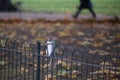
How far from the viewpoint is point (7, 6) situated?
22375mm

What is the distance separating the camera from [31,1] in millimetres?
23062

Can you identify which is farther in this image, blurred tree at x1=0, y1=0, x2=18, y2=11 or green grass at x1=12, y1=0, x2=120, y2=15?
blurred tree at x1=0, y1=0, x2=18, y2=11

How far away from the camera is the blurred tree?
22.0 metres

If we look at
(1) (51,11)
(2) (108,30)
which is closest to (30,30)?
(2) (108,30)

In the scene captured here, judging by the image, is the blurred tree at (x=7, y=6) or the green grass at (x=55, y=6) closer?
the green grass at (x=55, y=6)

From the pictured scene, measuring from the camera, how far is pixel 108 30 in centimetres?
1515

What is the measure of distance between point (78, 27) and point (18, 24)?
2872 mm

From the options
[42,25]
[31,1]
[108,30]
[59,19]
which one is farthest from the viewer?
[31,1]

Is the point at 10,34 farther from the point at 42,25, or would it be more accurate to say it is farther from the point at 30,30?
the point at 42,25

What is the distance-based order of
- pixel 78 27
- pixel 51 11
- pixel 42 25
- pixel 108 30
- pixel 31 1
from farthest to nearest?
pixel 31 1 → pixel 51 11 → pixel 42 25 → pixel 78 27 → pixel 108 30

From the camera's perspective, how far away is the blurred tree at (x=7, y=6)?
22.0m

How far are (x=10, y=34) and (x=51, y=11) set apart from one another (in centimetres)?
770

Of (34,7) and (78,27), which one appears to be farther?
(34,7)

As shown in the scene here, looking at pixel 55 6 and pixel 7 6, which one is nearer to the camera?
pixel 55 6
